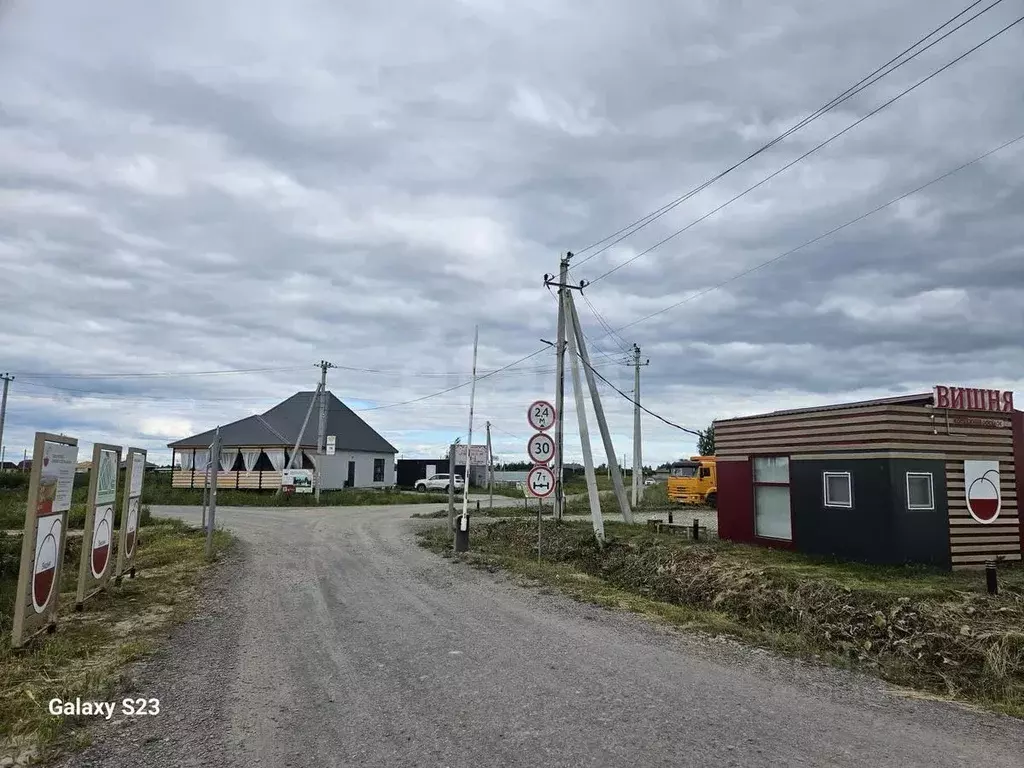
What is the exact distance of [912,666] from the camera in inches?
291

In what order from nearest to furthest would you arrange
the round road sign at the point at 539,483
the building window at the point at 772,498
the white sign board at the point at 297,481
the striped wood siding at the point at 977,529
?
1. the striped wood siding at the point at 977,529
2. the round road sign at the point at 539,483
3. the building window at the point at 772,498
4. the white sign board at the point at 297,481

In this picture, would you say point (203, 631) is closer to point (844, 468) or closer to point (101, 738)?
point (101, 738)

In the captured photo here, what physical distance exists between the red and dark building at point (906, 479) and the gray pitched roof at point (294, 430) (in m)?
36.5

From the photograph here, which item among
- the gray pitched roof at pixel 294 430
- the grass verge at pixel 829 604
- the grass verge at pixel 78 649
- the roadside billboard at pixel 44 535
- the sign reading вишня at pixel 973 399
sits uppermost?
the gray pitched roof at pixel 294 430

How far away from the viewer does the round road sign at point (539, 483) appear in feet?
46.6

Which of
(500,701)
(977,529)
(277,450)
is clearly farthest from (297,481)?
(500,701)

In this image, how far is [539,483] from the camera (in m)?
14.3

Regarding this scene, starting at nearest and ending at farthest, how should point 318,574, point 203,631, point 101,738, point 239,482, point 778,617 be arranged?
point 101,738 → point 203,631 → point 778,617 → point 318,574 → point 239,482

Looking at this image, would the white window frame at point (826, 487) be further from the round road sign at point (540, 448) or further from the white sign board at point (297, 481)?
the white sign board at point (297, 481)

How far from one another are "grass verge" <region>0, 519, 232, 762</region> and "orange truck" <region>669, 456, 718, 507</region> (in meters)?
27.3

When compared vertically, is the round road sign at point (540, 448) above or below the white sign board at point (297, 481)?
above

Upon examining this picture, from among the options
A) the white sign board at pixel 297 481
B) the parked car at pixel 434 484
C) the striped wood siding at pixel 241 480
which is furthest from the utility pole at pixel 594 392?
the parked car at pixel 434 484

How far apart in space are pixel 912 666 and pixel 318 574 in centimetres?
926

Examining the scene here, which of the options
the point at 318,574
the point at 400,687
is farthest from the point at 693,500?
the point at 400,687
